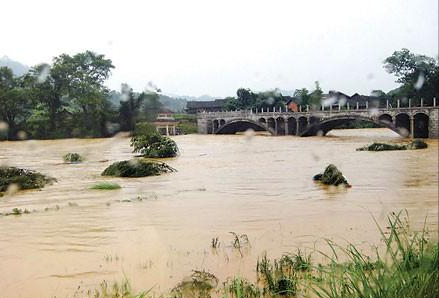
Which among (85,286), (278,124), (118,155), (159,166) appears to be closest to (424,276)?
(85,286)

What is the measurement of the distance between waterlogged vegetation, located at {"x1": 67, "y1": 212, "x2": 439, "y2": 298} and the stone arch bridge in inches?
512

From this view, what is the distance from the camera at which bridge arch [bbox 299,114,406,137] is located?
23.1 metres

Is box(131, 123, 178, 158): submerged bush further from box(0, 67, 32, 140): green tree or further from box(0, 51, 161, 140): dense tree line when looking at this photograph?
box(0, 67, 32, 140): green tree

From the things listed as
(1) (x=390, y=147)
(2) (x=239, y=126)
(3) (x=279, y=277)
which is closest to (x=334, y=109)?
(2) (x=239, y=126)

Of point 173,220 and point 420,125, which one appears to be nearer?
point 173,220

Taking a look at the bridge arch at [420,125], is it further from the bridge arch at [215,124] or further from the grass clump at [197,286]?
the grass clump at [197,286]

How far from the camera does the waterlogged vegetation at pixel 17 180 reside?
570 centimetres

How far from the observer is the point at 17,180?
6094 millimetres

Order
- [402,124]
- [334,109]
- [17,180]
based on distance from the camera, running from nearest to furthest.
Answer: [17,180] → [402,124] → [334,109]

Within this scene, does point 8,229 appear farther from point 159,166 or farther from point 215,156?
point 215,156

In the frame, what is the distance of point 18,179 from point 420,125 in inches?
779

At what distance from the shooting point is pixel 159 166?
897 cm

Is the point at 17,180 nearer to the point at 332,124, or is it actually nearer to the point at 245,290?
the point at 245,290

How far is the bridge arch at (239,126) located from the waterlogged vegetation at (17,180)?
11.0 metres
